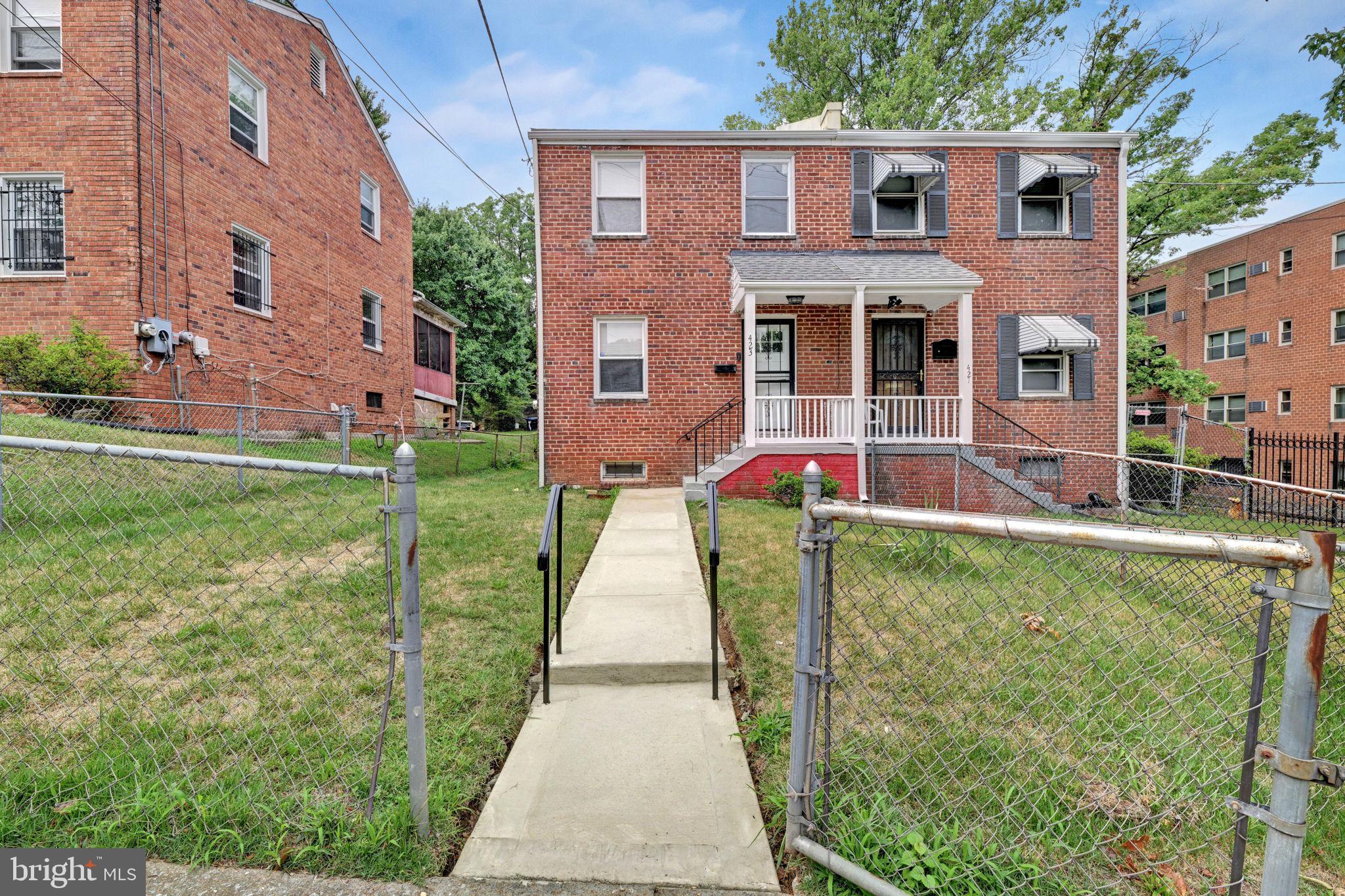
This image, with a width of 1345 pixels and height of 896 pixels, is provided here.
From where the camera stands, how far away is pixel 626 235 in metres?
11.1

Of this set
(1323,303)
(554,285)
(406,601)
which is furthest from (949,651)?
(1323,303)

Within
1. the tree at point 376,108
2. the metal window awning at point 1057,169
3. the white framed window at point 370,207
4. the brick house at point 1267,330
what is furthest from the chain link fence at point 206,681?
the tree at point 376,108

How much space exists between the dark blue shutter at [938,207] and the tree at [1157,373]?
9.00 metres

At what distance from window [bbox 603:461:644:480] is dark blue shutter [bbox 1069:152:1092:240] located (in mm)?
8793

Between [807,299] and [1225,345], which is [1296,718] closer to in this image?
[807,299]

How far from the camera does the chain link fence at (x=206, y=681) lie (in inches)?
84.7

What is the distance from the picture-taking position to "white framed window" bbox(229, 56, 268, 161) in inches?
447

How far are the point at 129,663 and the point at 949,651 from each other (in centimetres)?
470

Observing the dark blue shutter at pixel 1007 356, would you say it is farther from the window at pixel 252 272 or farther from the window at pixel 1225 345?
the window at pixel 1225 345

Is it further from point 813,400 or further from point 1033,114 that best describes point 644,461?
point 1033,114

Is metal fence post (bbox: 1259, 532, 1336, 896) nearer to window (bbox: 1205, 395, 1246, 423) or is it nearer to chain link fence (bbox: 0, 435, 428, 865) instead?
chain link fence (bbox: 0, 435, 428, 865)

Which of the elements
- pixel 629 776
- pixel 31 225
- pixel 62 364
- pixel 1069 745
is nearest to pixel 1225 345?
pixel 1069 745

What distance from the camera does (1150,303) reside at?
79.9ft

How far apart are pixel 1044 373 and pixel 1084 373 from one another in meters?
0.69
